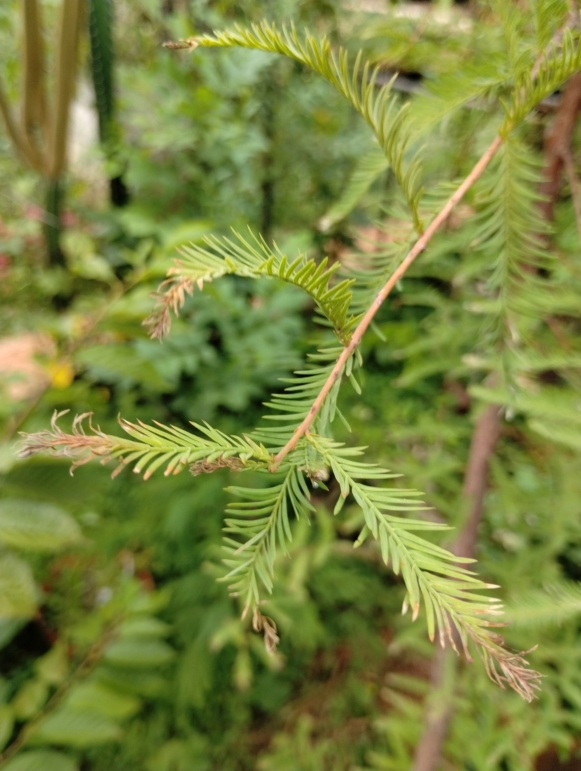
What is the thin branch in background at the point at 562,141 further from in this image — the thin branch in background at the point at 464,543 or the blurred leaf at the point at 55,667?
the blurred leaf at the point at 55,667

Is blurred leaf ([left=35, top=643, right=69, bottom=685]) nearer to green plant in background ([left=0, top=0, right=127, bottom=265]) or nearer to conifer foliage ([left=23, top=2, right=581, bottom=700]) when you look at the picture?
conifer foliage ([left=23, top=2, right=581, bottom=700])

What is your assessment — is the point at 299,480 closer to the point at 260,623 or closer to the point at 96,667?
the point at 260,623

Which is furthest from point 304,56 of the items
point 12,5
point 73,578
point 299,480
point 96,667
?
point 12,5

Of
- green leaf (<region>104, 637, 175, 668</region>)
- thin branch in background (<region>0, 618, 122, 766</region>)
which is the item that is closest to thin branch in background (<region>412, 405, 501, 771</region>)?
green leaf (<region>104, 637, 175, 668</region>)

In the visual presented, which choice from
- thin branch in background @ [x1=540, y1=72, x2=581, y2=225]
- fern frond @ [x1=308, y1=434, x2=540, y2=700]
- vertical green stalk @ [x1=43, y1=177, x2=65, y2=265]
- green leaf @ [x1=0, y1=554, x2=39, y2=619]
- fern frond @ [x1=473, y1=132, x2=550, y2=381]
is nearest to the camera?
fern frond @ [x1=308, y1=434, x2=540, y2=700]

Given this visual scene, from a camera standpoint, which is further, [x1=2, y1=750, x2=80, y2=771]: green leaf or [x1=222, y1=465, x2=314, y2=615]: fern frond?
[x1=2, y1=750, x2=80, y2=771]: green leaf

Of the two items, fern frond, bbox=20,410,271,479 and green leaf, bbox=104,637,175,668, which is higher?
fern frond, bbox=20,410,271,479

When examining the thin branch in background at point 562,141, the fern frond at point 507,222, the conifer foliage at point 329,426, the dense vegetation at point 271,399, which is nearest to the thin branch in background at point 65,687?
the dense vegetation at point 271,399
